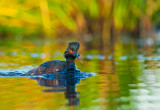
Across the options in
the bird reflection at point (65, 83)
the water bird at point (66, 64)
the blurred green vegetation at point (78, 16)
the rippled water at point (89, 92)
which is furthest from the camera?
the blurred green vegetation at point (78, 16)

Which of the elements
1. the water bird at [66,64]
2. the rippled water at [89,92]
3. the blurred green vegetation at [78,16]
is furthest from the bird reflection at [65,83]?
the blurred green vegetation at [78,16]

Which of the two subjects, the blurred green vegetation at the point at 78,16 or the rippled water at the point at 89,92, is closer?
the rippled water at the point at 89,92

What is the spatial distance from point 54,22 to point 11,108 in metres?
15.5

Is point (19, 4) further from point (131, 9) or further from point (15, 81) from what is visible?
point (15, 81)

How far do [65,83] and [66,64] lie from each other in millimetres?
848

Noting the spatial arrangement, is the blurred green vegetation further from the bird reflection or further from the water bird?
the bird reflection

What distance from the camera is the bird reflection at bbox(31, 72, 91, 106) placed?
424cm

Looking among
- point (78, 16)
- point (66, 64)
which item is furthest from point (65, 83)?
point (78, 16)

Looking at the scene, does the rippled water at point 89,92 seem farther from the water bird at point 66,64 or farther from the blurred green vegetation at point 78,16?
the blurred green vegetation at point 78,16

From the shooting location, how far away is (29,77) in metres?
6.32

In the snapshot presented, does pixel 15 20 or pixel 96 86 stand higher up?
pixel 15 20

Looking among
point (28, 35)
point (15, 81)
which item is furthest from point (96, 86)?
point (28, 35)

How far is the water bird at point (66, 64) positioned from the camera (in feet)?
19.5

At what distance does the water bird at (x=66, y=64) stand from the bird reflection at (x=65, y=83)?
0.11m
